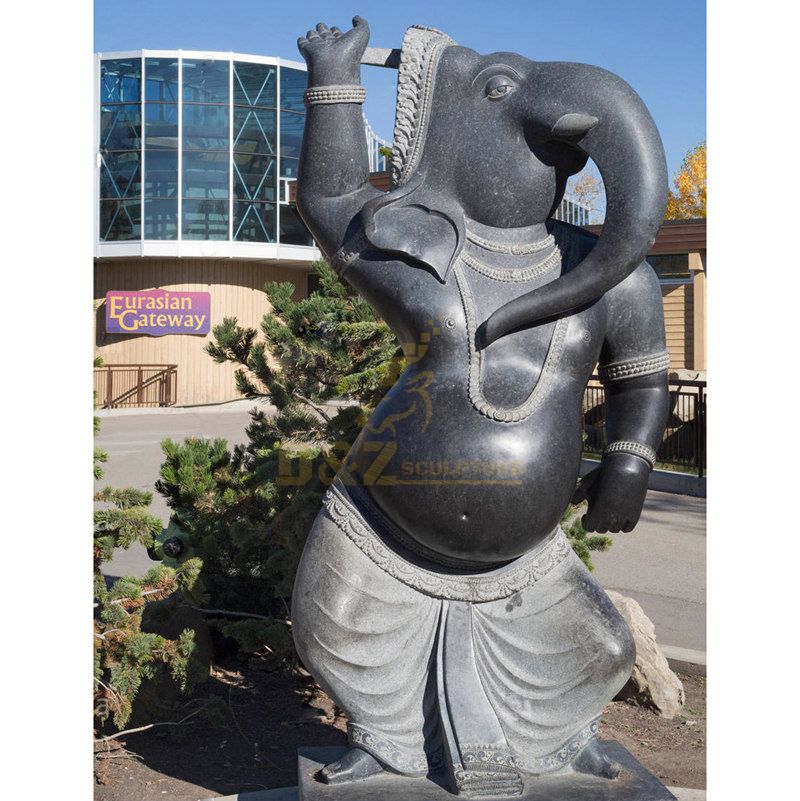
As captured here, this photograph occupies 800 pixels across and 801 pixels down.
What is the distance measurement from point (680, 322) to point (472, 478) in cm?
1533

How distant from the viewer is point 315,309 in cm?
449

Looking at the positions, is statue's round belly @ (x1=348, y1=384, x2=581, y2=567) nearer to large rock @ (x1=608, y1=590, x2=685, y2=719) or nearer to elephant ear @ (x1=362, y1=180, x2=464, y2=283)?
elephant ear @ (x1=362, y1=180, x2=464, y2=283)

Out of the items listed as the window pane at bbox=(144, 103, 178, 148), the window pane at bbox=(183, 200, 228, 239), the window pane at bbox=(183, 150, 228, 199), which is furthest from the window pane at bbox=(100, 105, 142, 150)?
the window pane at bbox=(183, 200, 228, 239)

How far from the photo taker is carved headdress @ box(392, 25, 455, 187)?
2.83 m

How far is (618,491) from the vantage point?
2953 mm

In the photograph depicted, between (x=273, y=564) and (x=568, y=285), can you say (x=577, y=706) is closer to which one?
(x=568, y=285)

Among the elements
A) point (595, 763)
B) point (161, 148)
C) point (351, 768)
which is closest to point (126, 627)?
point (351, 768)

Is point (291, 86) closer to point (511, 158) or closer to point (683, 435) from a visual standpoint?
point (683, 435)

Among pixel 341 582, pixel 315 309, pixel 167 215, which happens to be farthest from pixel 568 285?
pixel 167 215

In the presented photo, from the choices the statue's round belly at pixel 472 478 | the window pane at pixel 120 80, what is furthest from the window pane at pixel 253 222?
the statue's round belly at pixel 472 478

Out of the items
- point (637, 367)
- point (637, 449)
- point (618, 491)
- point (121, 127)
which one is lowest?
point (618, 491)

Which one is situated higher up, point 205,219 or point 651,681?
point 205,219

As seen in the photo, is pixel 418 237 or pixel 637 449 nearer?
pixel 418 237

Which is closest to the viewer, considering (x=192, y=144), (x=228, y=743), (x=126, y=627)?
(x=126, y=627)
